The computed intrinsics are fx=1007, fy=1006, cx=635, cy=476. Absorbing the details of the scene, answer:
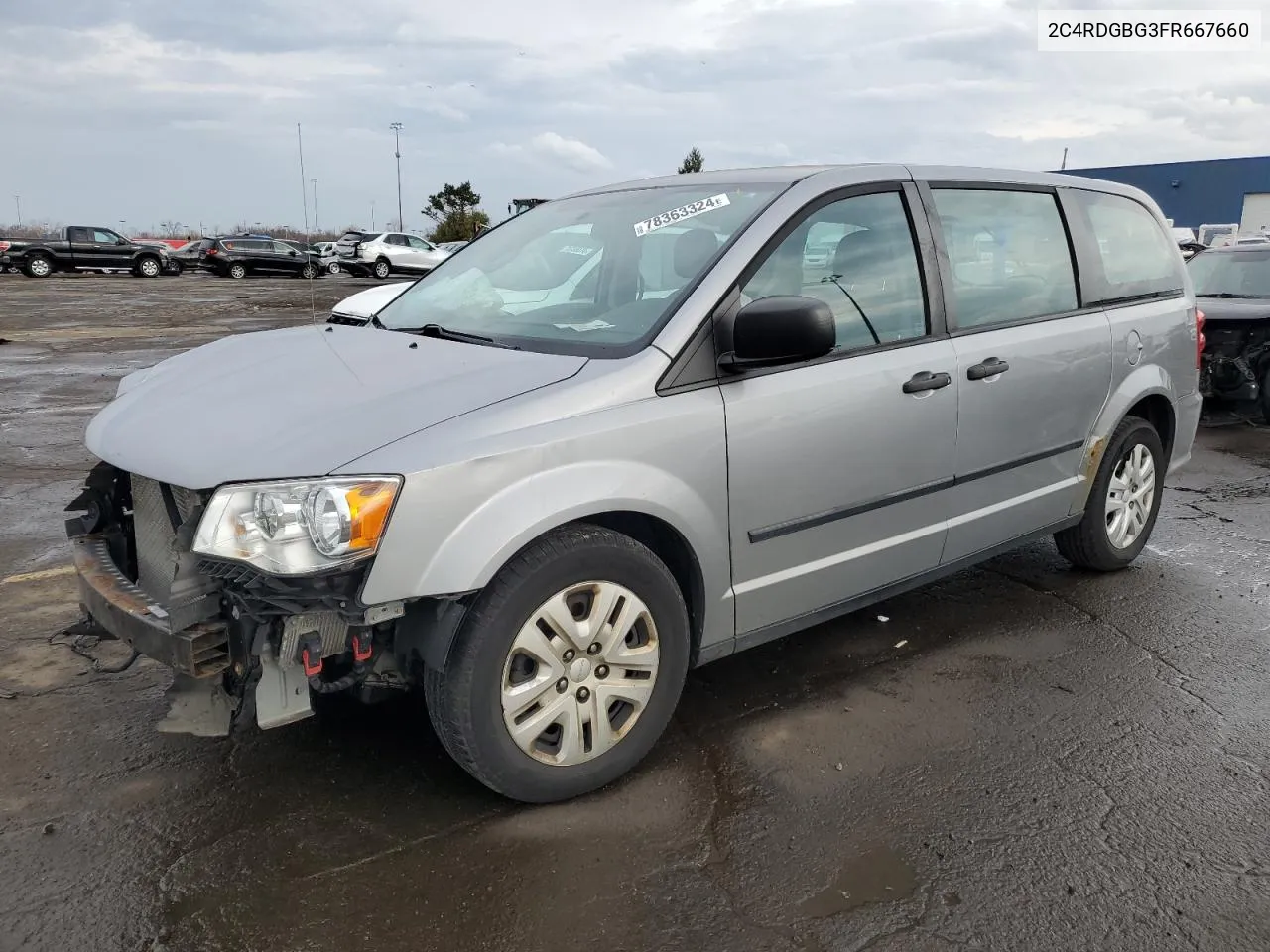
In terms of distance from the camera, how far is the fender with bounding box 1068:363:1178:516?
171 inches

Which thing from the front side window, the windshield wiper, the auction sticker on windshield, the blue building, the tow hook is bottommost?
the tow hook

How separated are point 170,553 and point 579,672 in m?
1.19

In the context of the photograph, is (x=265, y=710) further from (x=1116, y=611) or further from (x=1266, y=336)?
(x=1266, y=336)

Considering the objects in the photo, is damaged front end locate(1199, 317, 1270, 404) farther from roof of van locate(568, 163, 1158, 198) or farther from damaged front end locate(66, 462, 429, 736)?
damaged front end locate(66, 462, 429, 736)

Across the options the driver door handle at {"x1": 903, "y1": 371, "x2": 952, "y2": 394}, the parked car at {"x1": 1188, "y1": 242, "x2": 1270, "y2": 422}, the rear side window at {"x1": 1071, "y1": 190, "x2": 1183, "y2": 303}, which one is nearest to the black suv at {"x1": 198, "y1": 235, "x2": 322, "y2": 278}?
the parked car at {"x1": 1188, "y1": 242, "x2": 1270, "y2": 422}

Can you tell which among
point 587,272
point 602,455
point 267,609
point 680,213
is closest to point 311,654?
point 267,609

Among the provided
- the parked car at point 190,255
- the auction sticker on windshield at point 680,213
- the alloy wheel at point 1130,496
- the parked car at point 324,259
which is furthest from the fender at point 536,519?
the parked car at point 190,255

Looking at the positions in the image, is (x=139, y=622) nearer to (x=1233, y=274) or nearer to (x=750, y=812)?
(x=750, y=812)

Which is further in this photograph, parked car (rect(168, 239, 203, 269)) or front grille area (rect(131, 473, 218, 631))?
parked car (rect(168, 239, 203, 269))

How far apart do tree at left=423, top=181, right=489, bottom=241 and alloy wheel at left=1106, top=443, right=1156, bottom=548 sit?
4970cm

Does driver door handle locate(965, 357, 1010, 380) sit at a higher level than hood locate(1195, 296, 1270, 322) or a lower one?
higher

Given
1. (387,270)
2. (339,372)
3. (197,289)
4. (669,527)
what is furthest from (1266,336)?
(387,270)

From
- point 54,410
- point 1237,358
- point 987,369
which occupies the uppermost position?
point 987,369

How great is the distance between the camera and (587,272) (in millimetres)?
3553
